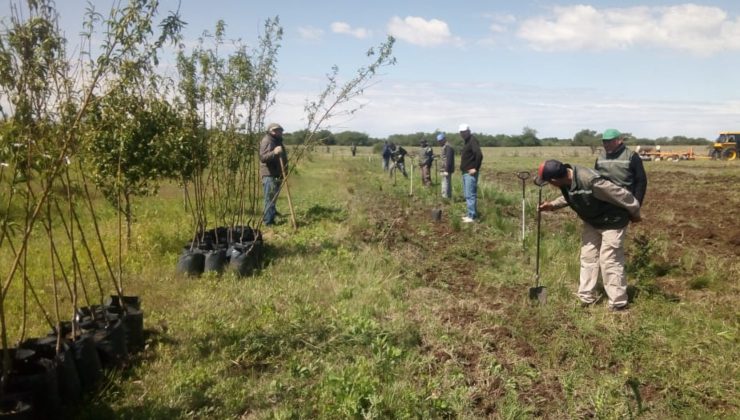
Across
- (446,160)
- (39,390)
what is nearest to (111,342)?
(39,390)

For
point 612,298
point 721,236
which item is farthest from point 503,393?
point 721,236

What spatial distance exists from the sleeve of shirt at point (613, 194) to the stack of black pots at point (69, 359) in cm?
434

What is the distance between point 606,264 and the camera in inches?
210

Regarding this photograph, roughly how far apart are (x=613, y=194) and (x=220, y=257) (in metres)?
4.62

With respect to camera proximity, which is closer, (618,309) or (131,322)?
(131,322)

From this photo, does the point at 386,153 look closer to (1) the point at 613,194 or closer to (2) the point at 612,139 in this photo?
(2) the point at 612,139

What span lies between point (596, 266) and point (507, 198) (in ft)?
24.7

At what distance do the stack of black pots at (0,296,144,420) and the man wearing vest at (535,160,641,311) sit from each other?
402 centimetres

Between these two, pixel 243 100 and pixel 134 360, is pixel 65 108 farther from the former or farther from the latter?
pixel 243 100

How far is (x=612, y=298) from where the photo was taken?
530 cm

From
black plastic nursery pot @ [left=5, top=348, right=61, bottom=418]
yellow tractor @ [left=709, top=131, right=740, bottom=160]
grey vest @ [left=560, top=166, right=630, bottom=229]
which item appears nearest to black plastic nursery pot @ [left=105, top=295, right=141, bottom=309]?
black plastic nursery pot @ [left=5, top=348, right=61, bottom=418]

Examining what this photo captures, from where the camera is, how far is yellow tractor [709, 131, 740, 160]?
35.1 metres

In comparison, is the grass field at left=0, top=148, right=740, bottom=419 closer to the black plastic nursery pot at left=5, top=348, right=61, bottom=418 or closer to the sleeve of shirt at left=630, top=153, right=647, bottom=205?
the black plastic nursery pot at left=5, top=348, right=61, bottom=418

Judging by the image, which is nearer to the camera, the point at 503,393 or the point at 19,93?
the point at 19,93
